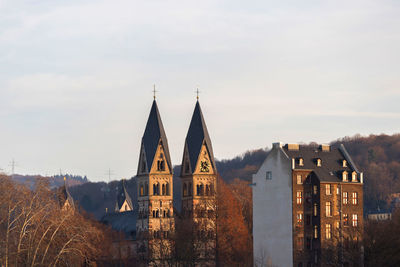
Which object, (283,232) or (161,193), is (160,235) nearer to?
(161,193)

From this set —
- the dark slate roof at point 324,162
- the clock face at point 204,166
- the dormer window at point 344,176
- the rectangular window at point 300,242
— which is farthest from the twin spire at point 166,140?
the rectangular window at point 300,242

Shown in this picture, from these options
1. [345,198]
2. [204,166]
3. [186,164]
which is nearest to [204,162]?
[204,166]

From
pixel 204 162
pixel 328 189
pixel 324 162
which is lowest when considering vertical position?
pixel 328 189

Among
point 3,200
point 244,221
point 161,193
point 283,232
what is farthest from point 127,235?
point 3,200

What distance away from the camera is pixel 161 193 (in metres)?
172

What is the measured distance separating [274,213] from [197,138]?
45645 millimetres

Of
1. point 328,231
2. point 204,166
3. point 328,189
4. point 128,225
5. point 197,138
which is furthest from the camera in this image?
point 128,225

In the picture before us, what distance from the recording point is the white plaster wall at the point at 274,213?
410 feet

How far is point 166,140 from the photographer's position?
173 meters

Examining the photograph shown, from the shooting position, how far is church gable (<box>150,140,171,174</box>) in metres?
172

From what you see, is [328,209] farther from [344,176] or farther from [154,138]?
[154,138]

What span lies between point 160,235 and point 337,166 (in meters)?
45.1

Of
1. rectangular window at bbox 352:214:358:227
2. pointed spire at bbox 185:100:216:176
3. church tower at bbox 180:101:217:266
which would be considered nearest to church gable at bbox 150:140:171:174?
church tower at bbox 180:101:217:266

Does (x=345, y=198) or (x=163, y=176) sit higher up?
(x=163, y=176)
